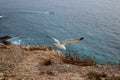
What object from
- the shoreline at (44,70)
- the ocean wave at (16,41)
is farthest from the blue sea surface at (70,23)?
the shoreline at (44,70)

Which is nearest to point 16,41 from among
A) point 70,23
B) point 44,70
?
point 70,23

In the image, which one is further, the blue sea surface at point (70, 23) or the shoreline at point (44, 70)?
the blue sea surface at point (70, 23)

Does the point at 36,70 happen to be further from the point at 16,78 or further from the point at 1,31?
the point at 1,31

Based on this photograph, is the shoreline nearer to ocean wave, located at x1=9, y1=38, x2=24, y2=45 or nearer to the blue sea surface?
the blue sea surface

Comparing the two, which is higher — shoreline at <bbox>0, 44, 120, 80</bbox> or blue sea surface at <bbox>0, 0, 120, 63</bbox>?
shoreline at <bbox>0, 44, 120, 80</bbox>

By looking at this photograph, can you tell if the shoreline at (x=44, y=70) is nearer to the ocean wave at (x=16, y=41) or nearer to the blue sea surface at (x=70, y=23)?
the blue sea surface at (x=70, y=23)

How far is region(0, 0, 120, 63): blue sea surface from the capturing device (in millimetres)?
36281

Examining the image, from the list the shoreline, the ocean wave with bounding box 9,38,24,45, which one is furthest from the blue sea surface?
the shoreline

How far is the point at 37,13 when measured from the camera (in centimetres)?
5697

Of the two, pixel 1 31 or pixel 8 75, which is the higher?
pixel 8 75

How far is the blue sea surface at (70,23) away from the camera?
119 feet

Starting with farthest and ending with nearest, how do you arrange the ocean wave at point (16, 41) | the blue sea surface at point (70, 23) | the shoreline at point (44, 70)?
the ocean wave at point (16, 41) → the blue sea surface at point (70, 23) → the shoreline at point (44, 70)

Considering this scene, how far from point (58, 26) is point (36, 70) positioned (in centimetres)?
3492

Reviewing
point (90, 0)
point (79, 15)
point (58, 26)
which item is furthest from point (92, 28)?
point (90, 0)
